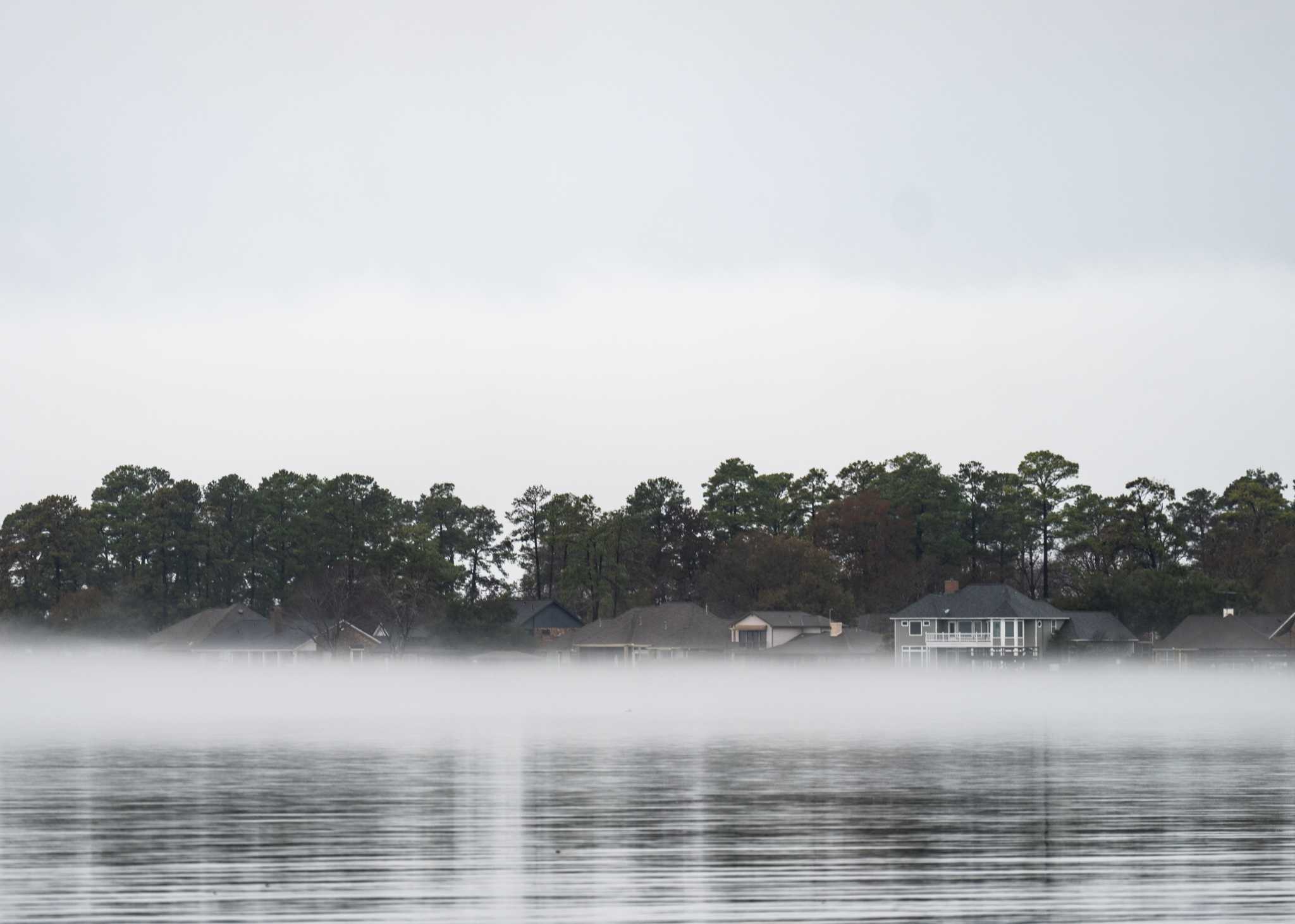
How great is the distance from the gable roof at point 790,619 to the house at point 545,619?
21.0 meters

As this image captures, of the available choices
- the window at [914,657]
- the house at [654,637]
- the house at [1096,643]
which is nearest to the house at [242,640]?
the house at [654,637]

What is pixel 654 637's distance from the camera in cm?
16638

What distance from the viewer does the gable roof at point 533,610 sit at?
17562 centimetres

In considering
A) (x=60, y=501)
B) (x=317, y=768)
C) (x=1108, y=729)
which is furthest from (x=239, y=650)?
(x=317, y=768)

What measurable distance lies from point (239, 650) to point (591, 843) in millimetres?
158115

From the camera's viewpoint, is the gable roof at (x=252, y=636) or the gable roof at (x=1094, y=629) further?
the gable roof at (x=252, y=636)

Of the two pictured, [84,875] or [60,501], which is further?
[60,501]

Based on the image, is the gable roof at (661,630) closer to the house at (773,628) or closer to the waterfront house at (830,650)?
the house at (773,628)

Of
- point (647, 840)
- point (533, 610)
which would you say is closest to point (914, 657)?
point (533, 610)

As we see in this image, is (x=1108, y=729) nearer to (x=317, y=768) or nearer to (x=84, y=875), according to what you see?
(x=317, y=768)

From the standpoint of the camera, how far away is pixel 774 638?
531 ft

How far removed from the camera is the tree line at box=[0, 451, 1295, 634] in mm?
171625

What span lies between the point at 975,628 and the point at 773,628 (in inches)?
717

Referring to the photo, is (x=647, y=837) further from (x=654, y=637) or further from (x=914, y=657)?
(x=654, y=637)
